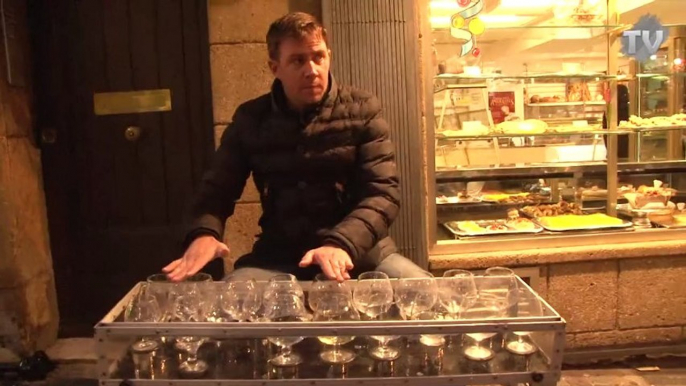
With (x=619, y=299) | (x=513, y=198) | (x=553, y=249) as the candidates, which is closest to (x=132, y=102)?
(x=513, y=198)

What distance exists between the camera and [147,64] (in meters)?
3.35

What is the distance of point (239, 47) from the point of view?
307cm

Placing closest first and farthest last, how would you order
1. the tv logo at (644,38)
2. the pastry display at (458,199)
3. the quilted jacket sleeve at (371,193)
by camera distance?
the quilted jacket sleeve at (371,193)
the pastry display at (458,199)
the tv logo at (644,38)

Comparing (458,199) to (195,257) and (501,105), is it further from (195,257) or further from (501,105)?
(195,257)

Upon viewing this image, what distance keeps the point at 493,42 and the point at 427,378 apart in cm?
247

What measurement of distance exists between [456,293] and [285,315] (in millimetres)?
509

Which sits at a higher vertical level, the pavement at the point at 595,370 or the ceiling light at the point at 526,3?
the ceiling light at the point at 526,3

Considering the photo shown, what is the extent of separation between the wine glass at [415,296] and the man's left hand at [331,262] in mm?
168

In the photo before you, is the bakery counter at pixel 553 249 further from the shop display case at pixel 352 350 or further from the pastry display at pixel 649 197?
the shop display case at pixel 352 350

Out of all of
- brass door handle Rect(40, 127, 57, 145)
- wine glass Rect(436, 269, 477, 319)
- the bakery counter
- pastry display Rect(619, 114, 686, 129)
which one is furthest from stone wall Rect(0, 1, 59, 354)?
pastry display Rect(619, 114, 686, 129)

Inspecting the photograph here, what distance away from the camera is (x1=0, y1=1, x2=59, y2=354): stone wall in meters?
3.04

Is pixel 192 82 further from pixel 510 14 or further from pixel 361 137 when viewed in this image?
pixel 510 14

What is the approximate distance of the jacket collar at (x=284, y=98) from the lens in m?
2.24

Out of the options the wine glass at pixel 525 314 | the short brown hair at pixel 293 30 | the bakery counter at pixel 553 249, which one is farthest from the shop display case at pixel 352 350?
the bakery counter at pixel 553 249
